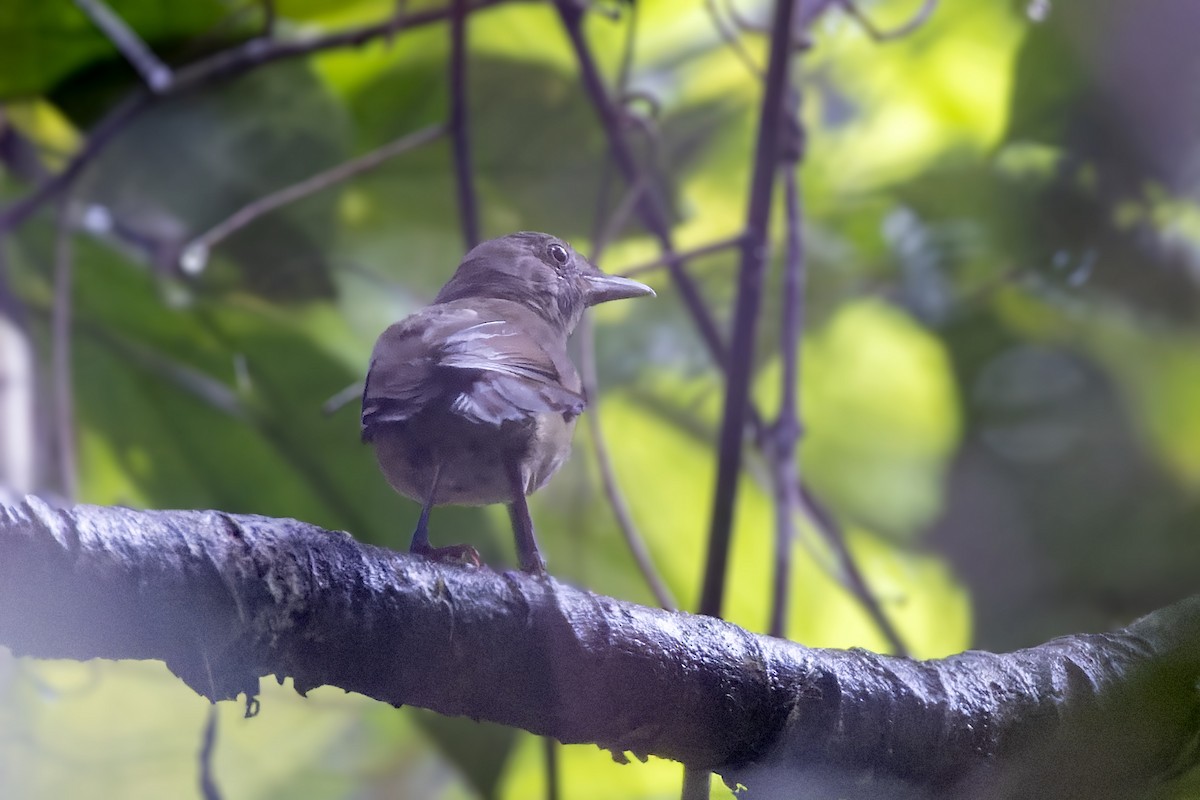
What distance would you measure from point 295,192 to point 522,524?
2.22ft

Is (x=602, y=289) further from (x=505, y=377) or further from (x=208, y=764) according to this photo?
(x=208, y=764)

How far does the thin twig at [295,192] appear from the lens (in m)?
1.17

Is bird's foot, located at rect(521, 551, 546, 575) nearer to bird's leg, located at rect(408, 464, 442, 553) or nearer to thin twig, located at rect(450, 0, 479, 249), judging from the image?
bird's leg, located at rect(408, 464, 442, 553)

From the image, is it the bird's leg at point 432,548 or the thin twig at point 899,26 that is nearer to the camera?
the bird's leg at point 432,548

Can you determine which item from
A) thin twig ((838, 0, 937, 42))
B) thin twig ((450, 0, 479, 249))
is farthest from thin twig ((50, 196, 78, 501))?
thin twig ((838, 0, 937, 42))

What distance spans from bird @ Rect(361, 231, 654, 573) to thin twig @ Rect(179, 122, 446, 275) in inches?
18.8

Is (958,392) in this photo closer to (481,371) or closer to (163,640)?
(481,371)

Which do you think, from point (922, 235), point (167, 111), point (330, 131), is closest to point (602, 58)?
point (330, 131)

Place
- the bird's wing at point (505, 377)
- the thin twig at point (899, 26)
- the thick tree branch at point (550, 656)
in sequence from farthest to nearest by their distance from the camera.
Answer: the thin twig at point (899, 26) < the bird's wing at point (505, 377) < the thick tree branch at point (550, 656)

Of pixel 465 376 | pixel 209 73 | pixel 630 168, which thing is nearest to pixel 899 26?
pixel 630 168

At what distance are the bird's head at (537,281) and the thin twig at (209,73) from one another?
2.07 feet

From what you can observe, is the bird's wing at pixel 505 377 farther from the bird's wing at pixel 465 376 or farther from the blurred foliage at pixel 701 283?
the blurred foliage at pixel 701 283

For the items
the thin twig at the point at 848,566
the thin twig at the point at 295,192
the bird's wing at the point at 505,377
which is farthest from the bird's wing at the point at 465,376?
the thin twig at the point at 848,566

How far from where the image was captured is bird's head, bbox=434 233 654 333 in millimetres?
795
